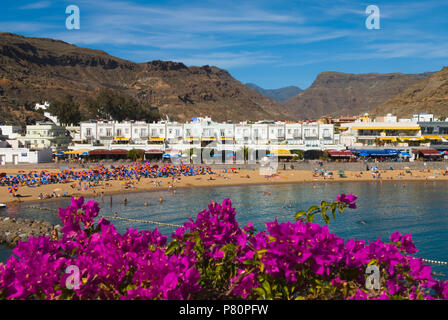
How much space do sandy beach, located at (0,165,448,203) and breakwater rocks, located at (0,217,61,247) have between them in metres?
12.0

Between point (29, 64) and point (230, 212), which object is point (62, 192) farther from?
point (29, 64)

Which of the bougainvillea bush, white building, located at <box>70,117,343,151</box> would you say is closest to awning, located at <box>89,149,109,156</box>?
white building, located at <box>70,117,343,151</box>

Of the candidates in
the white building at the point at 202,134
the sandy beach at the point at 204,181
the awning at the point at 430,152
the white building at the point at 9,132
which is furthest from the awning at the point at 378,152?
the white building at the point at 9,132

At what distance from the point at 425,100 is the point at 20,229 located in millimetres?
153277

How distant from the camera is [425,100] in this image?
152 meters

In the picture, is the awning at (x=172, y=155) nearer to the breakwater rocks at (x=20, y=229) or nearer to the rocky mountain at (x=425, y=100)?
the breakwater rocks at (x=20, y=229)

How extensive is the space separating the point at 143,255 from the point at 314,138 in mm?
74456

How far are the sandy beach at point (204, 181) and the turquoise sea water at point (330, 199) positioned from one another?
2.31 meters

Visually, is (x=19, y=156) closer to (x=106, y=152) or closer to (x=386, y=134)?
(x=106, y=152)

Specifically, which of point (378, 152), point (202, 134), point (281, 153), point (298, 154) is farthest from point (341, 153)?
point (202, 134)

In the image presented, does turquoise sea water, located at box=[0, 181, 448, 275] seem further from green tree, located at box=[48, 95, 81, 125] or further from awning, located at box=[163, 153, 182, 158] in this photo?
green tree, located at box=[48, 95, 81, 125]

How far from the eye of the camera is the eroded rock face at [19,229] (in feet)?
86.3

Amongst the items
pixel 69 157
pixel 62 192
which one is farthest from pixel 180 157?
pixel 62 192

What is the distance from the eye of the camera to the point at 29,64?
19550cm
